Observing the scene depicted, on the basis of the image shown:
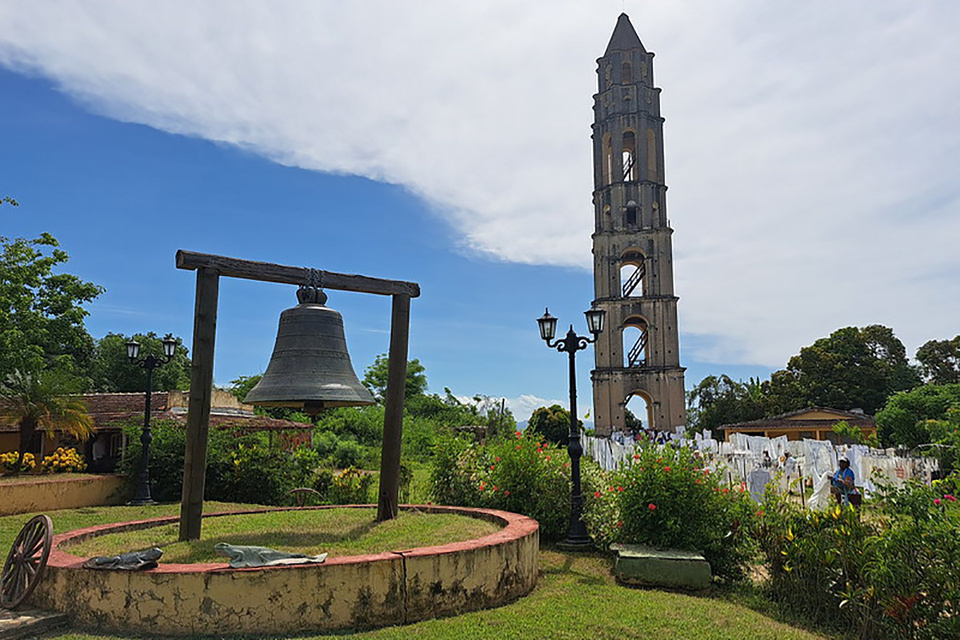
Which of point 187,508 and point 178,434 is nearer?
point 187,508

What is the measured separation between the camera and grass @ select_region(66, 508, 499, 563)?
6488 millimetres

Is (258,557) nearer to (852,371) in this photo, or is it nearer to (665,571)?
(665,571)

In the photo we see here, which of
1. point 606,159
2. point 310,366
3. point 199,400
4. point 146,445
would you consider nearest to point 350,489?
point 146,445

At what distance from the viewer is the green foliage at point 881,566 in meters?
5.10

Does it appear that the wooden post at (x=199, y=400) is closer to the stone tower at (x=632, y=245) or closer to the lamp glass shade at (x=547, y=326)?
the lamp glass shade at (x=547, y=326)

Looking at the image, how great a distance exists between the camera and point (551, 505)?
34.0 ft

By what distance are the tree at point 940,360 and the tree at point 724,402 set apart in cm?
1078

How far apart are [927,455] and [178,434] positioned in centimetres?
1940

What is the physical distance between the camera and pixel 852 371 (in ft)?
156

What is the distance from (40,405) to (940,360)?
52700mm

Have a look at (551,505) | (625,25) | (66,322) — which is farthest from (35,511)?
(625,25)

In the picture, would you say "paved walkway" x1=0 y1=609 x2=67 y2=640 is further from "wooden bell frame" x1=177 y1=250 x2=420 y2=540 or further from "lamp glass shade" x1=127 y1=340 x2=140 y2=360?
"lamp glass shade" x1=127 y1=340 x2=140 y2=360

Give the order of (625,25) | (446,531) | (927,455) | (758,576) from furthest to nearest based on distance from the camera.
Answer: (625,25) < (927,455) < (758,576) < (446,531)

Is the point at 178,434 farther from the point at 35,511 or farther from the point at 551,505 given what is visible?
the point at 551,505
